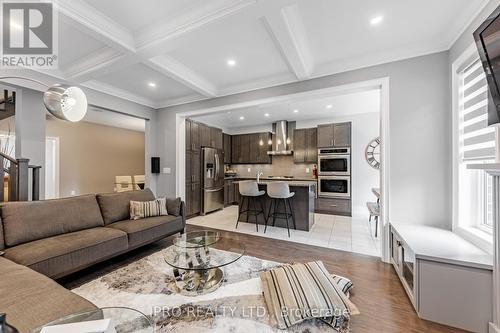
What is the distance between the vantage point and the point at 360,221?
4.62 meters

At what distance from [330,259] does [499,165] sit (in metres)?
2.00

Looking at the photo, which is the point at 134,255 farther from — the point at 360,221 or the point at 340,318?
the point at 360,221

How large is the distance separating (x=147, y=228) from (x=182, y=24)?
8.28ft

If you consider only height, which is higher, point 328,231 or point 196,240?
point 196,240

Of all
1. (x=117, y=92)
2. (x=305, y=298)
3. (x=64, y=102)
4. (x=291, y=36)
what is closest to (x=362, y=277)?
(x=305, y=298)

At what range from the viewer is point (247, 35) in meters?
2.41

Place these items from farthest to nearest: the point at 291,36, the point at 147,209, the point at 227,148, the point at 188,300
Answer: the point at 227,148 → the point at 147,209 → the point at 291,36 → the point at 188,300

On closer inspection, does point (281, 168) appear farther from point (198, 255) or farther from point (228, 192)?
point (198, 255)

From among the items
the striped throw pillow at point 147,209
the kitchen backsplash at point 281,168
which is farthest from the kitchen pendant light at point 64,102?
the kitchen backsplash at point 281,168

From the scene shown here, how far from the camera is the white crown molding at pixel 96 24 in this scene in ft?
6.26

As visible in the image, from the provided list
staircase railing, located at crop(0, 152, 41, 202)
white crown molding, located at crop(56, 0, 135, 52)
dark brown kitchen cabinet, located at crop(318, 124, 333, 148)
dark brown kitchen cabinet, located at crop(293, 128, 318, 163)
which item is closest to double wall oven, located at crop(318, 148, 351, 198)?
dark brown kitchen cabinet, located at crop(318, 124, 333, 148)

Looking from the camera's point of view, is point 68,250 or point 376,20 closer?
point 68,250

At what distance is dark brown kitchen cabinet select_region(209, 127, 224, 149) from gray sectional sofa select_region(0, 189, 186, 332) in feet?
9.52

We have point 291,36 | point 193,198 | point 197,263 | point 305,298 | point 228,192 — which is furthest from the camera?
point 228,192
